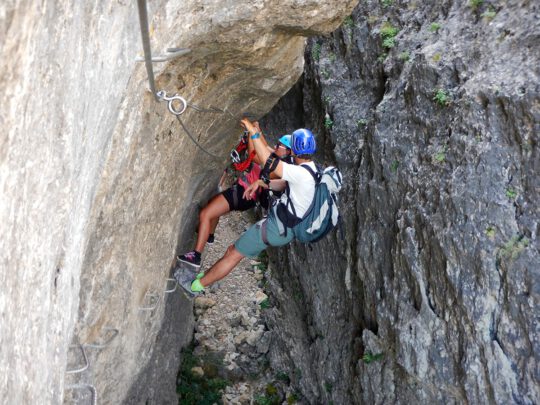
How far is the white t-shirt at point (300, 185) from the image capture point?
580cm

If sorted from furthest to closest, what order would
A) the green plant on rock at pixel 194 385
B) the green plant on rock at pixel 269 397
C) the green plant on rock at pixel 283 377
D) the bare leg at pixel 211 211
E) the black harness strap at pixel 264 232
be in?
the green plant on rock at pixel 283 377 → the green plant on rock at pixel 269 397 → the green plant on rock at pixel 194 385 → the bare leg at pixel 211 211 → the black harness strap at pixel 264 232

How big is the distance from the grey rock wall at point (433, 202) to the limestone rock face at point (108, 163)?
1227 mm

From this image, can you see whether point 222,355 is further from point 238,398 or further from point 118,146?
point 118,146

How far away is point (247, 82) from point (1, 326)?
4187mm

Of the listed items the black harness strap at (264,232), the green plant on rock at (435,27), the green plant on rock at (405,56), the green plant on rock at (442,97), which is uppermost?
the green plant on rock at (435,27)

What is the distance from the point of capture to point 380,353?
6.23 metres

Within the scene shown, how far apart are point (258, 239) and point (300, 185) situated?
101cm

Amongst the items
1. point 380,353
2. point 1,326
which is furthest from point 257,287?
point 1,326

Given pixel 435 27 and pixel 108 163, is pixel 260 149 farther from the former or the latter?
pixel 435 27

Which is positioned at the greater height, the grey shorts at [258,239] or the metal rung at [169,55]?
the metal rung at [169,55]

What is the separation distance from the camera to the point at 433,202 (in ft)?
18.0

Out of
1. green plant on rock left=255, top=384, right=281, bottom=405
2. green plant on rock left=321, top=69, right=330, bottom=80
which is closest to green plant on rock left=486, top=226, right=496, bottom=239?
green plant on rock left=321, top=69, right=330, bottom=80

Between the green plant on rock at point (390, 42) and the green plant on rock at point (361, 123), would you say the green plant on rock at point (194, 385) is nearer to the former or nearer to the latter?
the green plant on rock at point (361, 123)

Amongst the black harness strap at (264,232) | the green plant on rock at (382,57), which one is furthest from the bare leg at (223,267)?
the green plant on rock at (382,57)
